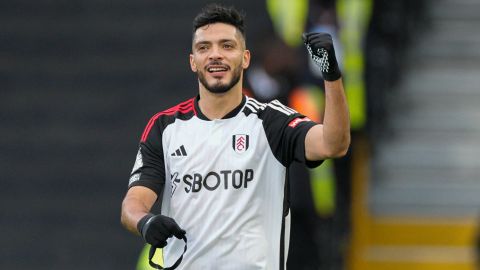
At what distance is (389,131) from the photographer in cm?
1155

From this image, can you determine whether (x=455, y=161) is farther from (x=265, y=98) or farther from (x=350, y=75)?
(x=265, y=98)

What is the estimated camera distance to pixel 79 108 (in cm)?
1184

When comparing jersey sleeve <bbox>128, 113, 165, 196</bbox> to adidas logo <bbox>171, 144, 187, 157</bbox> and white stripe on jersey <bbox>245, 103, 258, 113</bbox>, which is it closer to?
adidas logo <bbox>171, 144, 187, 157</bbox>

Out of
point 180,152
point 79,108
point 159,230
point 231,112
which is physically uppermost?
point 79,108

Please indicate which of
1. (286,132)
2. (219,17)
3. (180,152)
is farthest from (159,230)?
(219,17)

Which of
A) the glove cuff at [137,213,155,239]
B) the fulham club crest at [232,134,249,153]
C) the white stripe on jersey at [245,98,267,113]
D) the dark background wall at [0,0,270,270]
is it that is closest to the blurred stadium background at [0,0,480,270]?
the dark background wall at [0,0,270,270]

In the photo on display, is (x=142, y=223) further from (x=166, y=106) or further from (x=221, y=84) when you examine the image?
(x=166, y=106)

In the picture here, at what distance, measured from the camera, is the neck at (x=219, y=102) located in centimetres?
555

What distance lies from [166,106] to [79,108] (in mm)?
842

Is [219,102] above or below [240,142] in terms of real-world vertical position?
above

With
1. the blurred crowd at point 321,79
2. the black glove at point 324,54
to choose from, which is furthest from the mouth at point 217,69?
the blurred crowd at point 321,79

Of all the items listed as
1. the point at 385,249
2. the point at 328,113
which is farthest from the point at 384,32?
the point at 328,113

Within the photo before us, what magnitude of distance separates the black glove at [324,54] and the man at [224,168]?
0.26m

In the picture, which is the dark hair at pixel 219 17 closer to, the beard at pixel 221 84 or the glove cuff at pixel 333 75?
the beard at pixel 221 84
